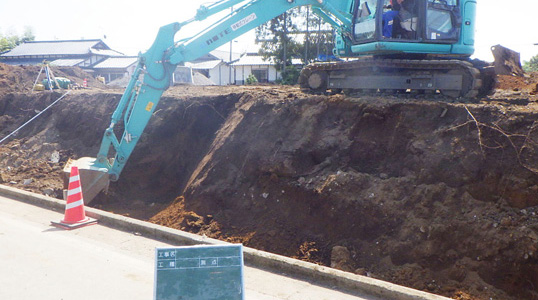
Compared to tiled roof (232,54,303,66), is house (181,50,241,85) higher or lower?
lower

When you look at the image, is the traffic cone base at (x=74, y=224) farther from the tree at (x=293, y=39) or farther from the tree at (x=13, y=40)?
the tree at (x=13, y=40)

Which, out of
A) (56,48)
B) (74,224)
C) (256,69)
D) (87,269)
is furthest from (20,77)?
(56,48)

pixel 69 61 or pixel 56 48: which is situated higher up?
pixel 56 48

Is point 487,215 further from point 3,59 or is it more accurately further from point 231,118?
point 3,59

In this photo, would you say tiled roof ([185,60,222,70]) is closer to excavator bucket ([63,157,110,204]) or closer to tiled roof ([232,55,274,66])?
tiled roof ([232,55,274,66])

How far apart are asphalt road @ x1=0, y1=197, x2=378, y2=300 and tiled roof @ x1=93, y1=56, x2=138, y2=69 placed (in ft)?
129

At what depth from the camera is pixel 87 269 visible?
5867 mm

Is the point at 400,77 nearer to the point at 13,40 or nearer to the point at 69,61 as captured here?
the point at 69,61

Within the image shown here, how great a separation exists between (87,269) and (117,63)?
4327 centimetres

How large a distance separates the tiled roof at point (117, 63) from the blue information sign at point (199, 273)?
43.5 meters

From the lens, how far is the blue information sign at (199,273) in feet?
12.2

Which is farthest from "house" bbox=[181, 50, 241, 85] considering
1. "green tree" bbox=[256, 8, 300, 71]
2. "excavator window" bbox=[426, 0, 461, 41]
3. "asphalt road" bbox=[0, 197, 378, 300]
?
"asphalt road" bbox=[0, 197, 378, 300]

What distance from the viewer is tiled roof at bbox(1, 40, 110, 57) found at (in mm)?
47750

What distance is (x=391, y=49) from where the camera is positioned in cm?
895
